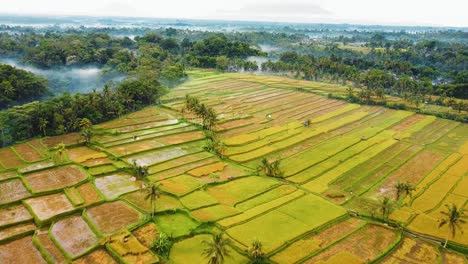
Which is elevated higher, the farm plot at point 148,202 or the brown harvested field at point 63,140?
the brown harvested field at point 63,140

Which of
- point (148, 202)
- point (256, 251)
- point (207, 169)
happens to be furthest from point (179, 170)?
point (256, 251)

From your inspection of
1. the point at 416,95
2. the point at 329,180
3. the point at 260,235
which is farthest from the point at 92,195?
the point at 416,95

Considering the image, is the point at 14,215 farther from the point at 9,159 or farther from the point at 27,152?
the point at 27,152

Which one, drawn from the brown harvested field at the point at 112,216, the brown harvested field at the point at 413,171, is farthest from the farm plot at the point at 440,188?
the brown harvested field at the point at 112,216

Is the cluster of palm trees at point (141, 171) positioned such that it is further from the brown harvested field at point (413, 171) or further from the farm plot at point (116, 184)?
the brown harvested field at point (413, 171)

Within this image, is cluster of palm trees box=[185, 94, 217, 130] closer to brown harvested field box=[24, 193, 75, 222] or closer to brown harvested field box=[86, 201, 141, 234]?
brown harvested field box=[86, 201, 141, 234]
